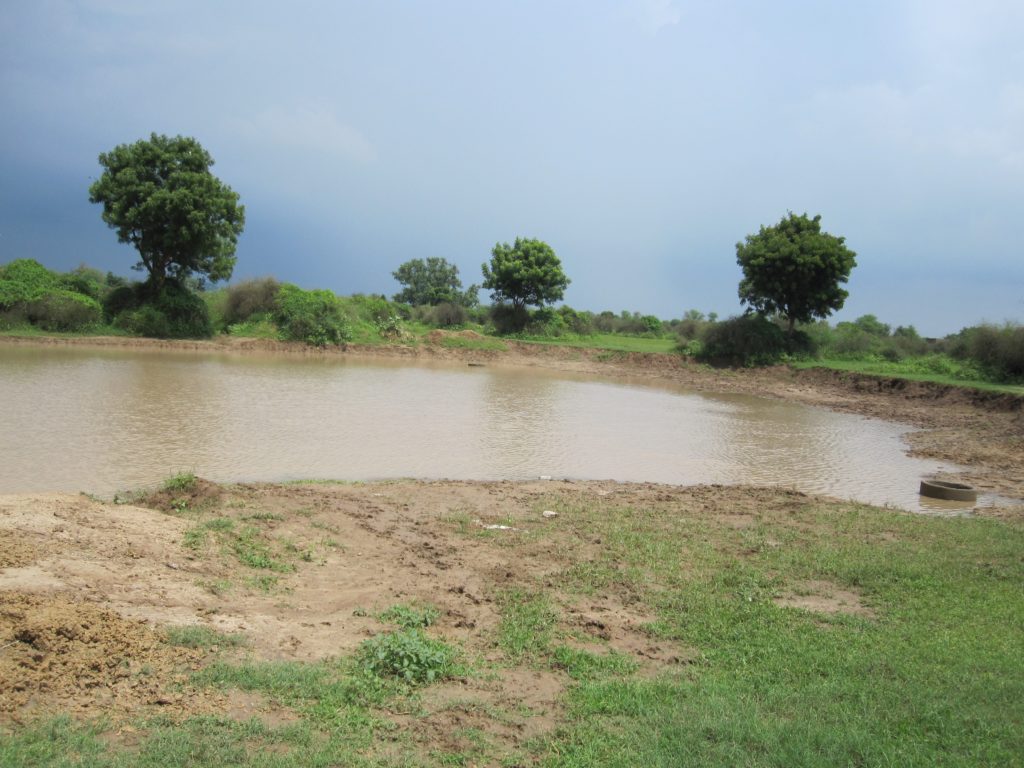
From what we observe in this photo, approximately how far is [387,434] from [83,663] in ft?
33.5

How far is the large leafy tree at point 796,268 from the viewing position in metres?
34.7

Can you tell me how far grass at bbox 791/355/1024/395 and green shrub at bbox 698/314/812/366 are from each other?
1429mm

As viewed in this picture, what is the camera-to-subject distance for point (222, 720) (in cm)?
358

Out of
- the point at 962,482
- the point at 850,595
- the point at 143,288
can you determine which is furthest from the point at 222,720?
the point at 143,288

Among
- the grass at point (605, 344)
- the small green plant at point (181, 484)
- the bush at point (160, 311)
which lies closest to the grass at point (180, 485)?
the small green plant at point (181, 484)

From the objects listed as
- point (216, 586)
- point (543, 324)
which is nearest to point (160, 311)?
point (543, 324)

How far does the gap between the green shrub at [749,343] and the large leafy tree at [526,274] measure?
1090 centimetres

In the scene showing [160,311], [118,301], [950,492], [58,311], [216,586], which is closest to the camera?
[216,586]

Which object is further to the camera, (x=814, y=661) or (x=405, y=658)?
(x=814, y=661)

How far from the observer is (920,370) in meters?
31.7

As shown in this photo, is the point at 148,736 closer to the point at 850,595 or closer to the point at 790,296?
the point at 850,595

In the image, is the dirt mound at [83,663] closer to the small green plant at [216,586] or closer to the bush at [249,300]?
the small green plant at [216,586]

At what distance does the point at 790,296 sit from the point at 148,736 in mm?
36946

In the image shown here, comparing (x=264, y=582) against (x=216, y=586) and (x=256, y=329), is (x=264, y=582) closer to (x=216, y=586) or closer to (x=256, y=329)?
(x=216, y=586)
